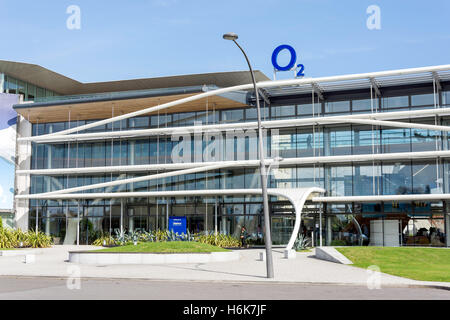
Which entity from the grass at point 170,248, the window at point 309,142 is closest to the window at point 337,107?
the window at point 309,142

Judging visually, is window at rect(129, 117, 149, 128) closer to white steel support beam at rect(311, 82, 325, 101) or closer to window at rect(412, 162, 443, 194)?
white steel support beam at rect(311, 82, 325, 101)

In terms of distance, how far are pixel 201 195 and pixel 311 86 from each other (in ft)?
35.1

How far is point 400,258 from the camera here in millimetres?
25719

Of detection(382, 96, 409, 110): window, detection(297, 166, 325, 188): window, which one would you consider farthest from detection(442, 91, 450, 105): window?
detection(297, 166, 325, 188): window

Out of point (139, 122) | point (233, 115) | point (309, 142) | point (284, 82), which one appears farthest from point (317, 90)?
point (139, 122)

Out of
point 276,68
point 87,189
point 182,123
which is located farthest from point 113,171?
point 276,68

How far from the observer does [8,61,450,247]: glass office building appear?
34.2 metres

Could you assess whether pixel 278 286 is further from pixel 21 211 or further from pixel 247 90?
pixel 21 211

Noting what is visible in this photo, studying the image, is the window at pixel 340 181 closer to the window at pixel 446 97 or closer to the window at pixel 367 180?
the window at pixel 367 180

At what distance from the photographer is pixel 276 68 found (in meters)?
36.0

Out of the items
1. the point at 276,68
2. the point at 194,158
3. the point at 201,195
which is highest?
the point at 276,68

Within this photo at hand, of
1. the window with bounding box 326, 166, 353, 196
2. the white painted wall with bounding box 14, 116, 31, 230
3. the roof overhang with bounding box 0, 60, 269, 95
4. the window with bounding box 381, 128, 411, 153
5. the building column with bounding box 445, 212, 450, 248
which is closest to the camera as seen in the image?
the building column with bounding box 445, 212, 450, 248

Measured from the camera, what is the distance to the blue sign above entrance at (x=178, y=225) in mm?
38500

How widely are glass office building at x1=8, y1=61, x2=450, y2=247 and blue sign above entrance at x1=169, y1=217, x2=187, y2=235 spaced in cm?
73
